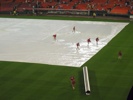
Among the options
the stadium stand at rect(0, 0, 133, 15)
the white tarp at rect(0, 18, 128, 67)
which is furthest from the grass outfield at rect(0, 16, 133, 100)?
the stadium stand at rect(0, 0, 133, 15)

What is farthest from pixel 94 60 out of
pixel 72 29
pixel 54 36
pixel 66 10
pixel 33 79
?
pixel 66 10

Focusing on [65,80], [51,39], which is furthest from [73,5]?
[65,80]

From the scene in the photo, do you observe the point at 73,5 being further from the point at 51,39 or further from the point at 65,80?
the point at 65,80

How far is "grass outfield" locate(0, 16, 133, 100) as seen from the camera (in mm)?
21562

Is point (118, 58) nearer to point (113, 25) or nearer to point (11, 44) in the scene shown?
point (11, 44)

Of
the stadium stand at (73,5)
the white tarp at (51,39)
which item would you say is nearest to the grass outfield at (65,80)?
the white tarp at (51,39)

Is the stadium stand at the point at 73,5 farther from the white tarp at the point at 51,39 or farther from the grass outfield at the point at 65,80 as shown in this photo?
the grass outfield at the point at 65,80

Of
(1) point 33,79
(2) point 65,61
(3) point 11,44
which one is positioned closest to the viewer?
(1) point 33,79

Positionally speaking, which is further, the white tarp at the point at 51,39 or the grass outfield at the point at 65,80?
the white tarp at the point at 51,39

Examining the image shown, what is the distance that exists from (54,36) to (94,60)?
10916 millimetres

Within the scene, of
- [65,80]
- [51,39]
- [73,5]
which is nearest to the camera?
[65,80]

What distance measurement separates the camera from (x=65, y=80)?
24.6 m

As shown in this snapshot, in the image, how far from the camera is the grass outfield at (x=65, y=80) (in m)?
21.6

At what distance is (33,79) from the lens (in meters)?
24.8
